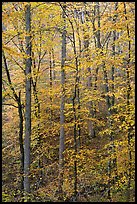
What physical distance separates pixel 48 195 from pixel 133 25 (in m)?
7.57

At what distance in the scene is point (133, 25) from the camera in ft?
29.0

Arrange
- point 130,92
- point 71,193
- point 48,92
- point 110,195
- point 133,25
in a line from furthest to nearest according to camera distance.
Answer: point 48,92 → point 71,193 → point 110,195 → point 133,25 → point 130,92

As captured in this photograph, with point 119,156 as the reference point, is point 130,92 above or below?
above

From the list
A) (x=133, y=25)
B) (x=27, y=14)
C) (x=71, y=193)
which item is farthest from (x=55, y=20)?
(x=71, y=193)

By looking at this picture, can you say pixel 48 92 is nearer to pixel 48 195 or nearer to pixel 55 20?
pixel 55 20

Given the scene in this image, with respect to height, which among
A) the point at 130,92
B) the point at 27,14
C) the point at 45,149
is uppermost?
the point at 27,14

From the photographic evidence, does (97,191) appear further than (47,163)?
No

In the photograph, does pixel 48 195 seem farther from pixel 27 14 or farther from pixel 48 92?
pixel 27 14

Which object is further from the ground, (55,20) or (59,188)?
(55,20)

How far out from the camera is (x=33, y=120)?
1323cm

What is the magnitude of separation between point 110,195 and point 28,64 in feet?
18.6

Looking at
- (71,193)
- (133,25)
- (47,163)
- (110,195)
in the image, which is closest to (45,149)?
(47,163)

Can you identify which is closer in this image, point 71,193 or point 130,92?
point 130,92

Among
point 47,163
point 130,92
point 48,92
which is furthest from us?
point 47,163
